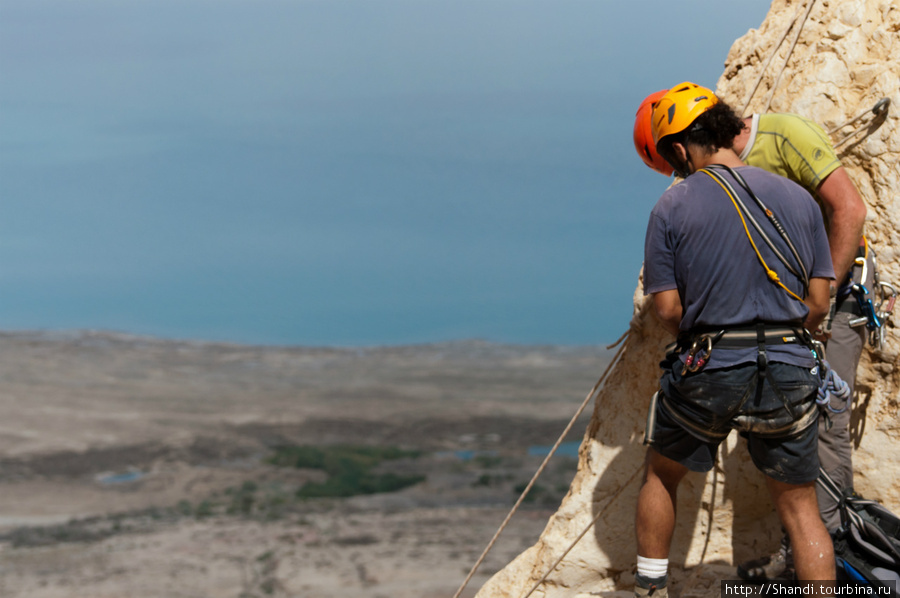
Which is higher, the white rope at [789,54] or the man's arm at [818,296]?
the white rope at [789,54]

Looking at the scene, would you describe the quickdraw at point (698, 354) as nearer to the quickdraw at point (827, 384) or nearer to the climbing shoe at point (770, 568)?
the quickdraw at point (827, 384)

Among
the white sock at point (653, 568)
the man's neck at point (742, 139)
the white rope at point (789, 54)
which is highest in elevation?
the white rope at point (789, 54)

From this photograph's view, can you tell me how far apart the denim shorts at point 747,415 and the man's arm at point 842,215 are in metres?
0.53

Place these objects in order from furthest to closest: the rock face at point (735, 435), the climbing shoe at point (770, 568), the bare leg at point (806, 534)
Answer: the rock face at point (735, 435)
the climbing shoe at point (770, 568)
the bare leg at point (806, 534)

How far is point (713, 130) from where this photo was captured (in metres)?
2.54

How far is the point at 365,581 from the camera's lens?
12.9 meters

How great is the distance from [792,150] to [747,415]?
3.17 ft

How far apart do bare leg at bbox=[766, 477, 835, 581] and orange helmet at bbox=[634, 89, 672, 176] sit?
1.23m

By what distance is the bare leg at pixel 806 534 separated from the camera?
96.9 inches

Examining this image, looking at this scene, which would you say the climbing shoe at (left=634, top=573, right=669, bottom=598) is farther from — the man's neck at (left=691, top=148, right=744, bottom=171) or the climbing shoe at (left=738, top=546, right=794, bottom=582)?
the man's neck at (left=691, top=148, right=744, bottom=171)

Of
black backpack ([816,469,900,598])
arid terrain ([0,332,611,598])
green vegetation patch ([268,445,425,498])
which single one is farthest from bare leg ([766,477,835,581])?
green vegetation patch ([268,445,425,498])

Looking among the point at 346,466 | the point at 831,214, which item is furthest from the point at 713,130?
the point at 346,466

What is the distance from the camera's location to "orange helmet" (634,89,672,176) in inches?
112

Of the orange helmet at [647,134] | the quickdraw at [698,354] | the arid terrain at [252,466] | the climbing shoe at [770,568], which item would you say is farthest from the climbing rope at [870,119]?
the arid terrain at [252,466]
